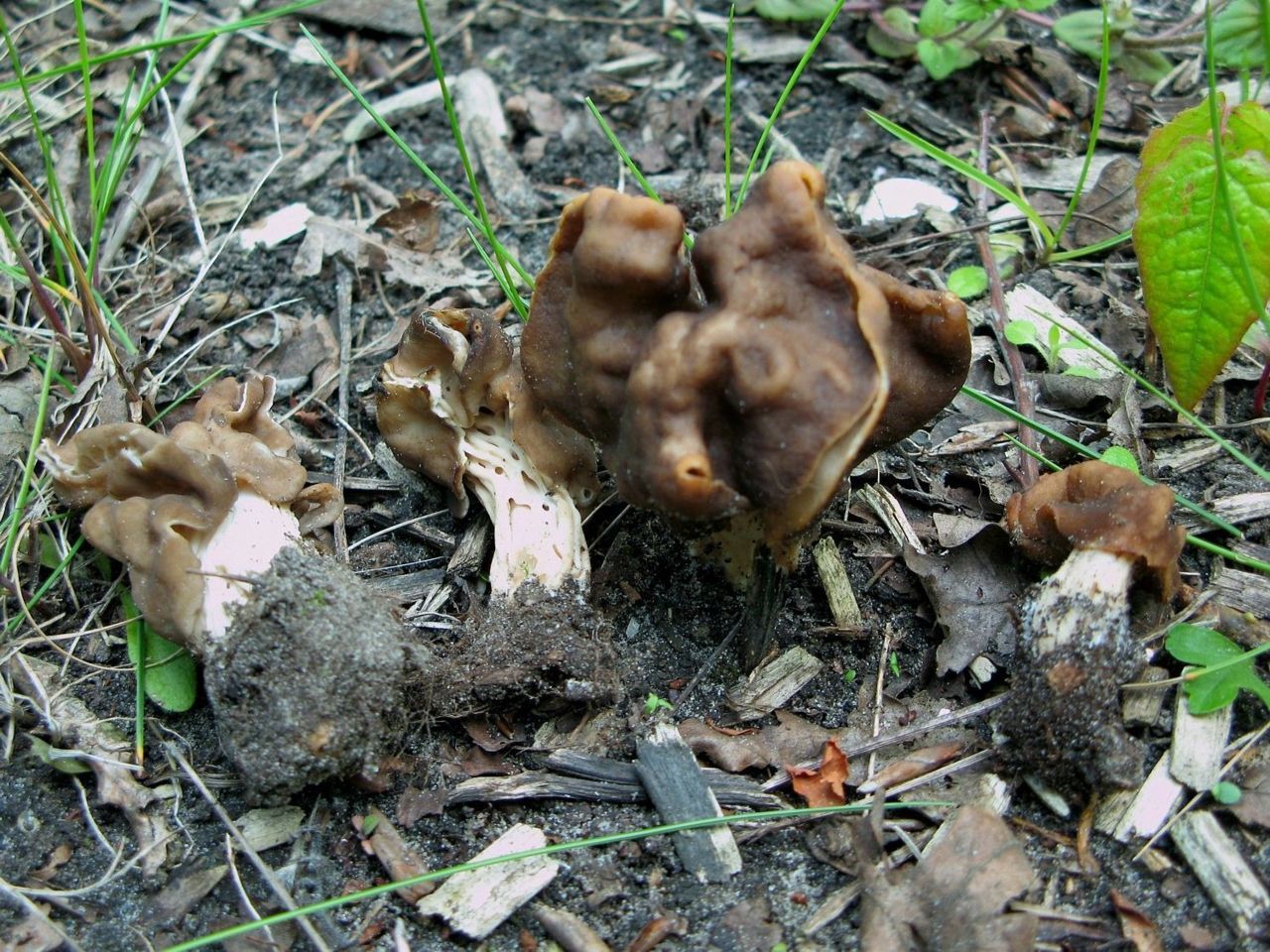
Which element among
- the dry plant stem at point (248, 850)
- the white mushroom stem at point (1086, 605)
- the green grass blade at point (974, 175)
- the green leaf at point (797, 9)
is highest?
the green leaf at point (797, 9)

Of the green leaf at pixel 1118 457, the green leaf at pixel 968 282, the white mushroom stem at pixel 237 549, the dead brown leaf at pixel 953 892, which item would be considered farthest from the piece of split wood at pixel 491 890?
the green leaf at pixel 968 282

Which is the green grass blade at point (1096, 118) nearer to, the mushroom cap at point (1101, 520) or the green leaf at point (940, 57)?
the green leaf at point (940, 57)

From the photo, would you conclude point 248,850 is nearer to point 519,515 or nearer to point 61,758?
point 61,758

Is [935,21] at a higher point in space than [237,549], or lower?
higher

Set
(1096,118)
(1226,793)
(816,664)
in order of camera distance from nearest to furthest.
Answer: (1226,793)
(816,664)
(1096,118)

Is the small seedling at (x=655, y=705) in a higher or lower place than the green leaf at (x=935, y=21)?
lower

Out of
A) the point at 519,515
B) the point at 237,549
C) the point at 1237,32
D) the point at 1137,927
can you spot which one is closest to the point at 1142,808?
the point at 1137,927

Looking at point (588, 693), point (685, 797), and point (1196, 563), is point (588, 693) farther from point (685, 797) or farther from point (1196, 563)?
point (1196, 563)

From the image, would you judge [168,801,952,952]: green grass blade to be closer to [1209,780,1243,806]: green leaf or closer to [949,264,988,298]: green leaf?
[1209,780,1243,806]: green leaf
